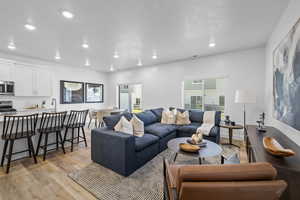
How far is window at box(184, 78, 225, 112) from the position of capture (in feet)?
15.1

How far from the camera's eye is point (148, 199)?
1.79 m

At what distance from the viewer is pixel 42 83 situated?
5.02m

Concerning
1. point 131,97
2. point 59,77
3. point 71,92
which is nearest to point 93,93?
point 71,92

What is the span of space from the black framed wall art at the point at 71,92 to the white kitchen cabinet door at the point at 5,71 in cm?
165

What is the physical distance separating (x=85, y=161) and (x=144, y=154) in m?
1.26

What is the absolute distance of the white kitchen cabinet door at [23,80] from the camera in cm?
438

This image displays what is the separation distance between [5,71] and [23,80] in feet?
1.60

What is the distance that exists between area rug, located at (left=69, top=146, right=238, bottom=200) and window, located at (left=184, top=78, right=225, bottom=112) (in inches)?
99.3

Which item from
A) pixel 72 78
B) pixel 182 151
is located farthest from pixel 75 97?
pixel 182 151

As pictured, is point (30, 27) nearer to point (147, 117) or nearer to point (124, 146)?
point (124, 146)

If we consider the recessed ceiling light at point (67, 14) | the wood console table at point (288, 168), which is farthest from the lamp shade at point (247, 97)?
the recessed ceiling light at point (67, 14)

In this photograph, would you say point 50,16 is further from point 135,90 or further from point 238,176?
point 135,90

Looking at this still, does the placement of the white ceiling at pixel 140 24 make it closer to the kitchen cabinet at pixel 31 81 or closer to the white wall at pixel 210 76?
the white wall at pixel 210 76

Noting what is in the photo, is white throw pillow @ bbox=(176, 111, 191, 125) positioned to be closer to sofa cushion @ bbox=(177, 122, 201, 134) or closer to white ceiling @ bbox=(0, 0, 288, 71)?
sofa cushion @ bbox=(177, 122, 201, 134)
